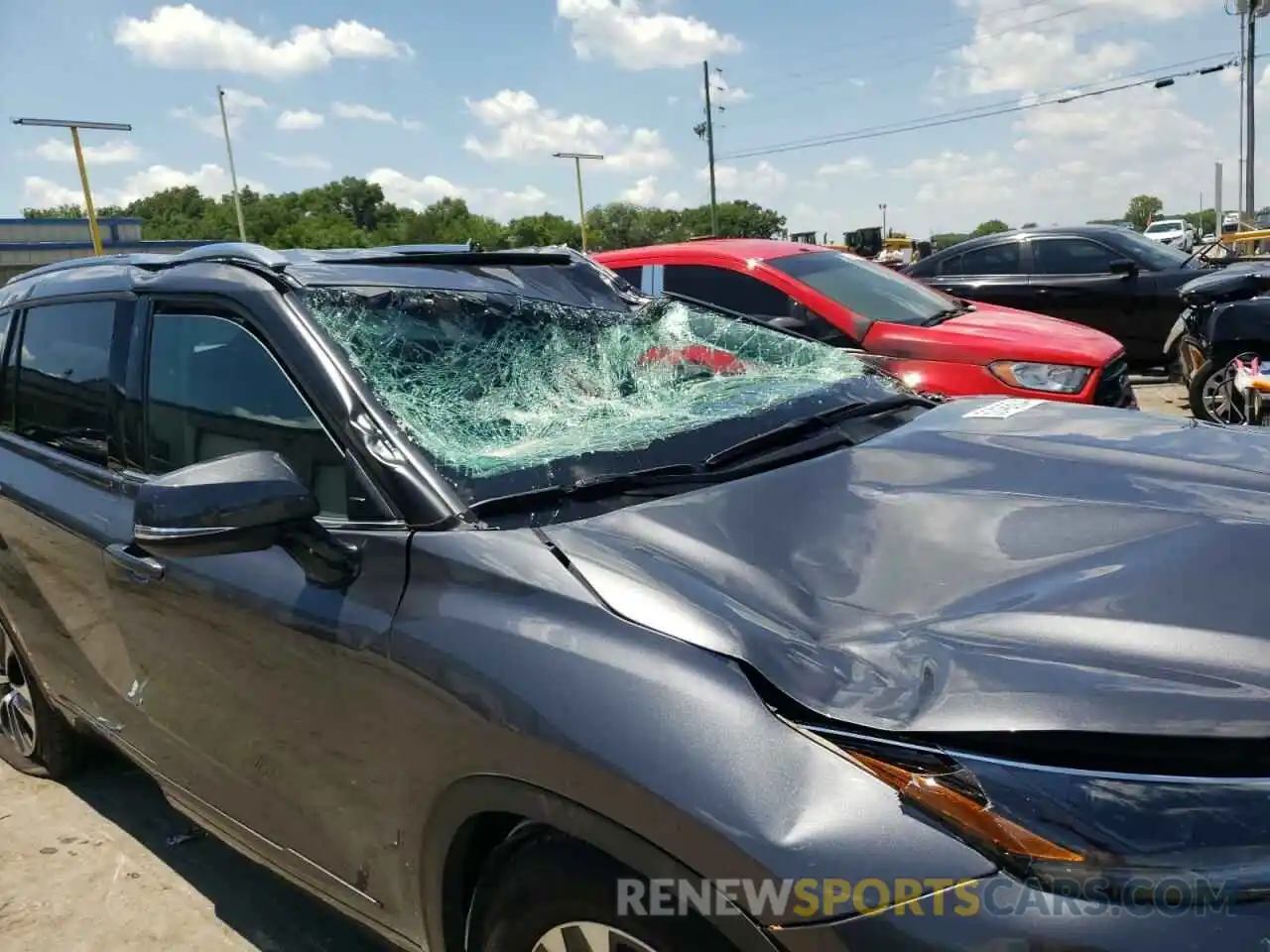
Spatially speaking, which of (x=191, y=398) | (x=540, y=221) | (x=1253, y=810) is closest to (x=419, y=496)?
(x=191, y=398)

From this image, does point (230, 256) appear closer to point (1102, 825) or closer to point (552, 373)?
point (552, 373)

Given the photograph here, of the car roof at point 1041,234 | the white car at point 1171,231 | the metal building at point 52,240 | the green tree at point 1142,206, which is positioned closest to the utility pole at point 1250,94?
the white car at point 1171,231

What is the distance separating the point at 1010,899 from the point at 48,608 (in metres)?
2.94

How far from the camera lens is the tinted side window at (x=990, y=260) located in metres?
10.6

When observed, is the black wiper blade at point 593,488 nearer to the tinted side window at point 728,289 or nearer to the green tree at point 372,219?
the tinted side window at point 728,289

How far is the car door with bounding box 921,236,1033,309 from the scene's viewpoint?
10516 mm

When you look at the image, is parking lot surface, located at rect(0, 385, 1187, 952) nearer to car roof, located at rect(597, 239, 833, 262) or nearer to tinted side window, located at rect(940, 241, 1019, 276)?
car roof, located at rect(597, 239, 833, 262)

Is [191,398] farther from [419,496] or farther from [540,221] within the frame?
[540,221]

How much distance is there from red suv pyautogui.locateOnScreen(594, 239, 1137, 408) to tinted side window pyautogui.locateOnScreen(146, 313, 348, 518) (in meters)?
3.68

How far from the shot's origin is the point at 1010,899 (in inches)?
48.0

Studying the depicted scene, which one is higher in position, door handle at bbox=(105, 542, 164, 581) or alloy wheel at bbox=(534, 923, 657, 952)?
door handle at bbox=(105, 542, 164, 581)

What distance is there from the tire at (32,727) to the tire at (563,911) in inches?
101

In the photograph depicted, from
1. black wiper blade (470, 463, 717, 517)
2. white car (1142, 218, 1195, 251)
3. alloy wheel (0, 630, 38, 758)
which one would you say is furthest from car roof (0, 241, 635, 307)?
white car (1142, 218, 1195, 251)

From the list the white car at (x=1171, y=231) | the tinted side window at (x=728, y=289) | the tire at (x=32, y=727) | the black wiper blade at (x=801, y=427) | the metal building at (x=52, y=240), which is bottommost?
the tire at (x=32, y=727)
